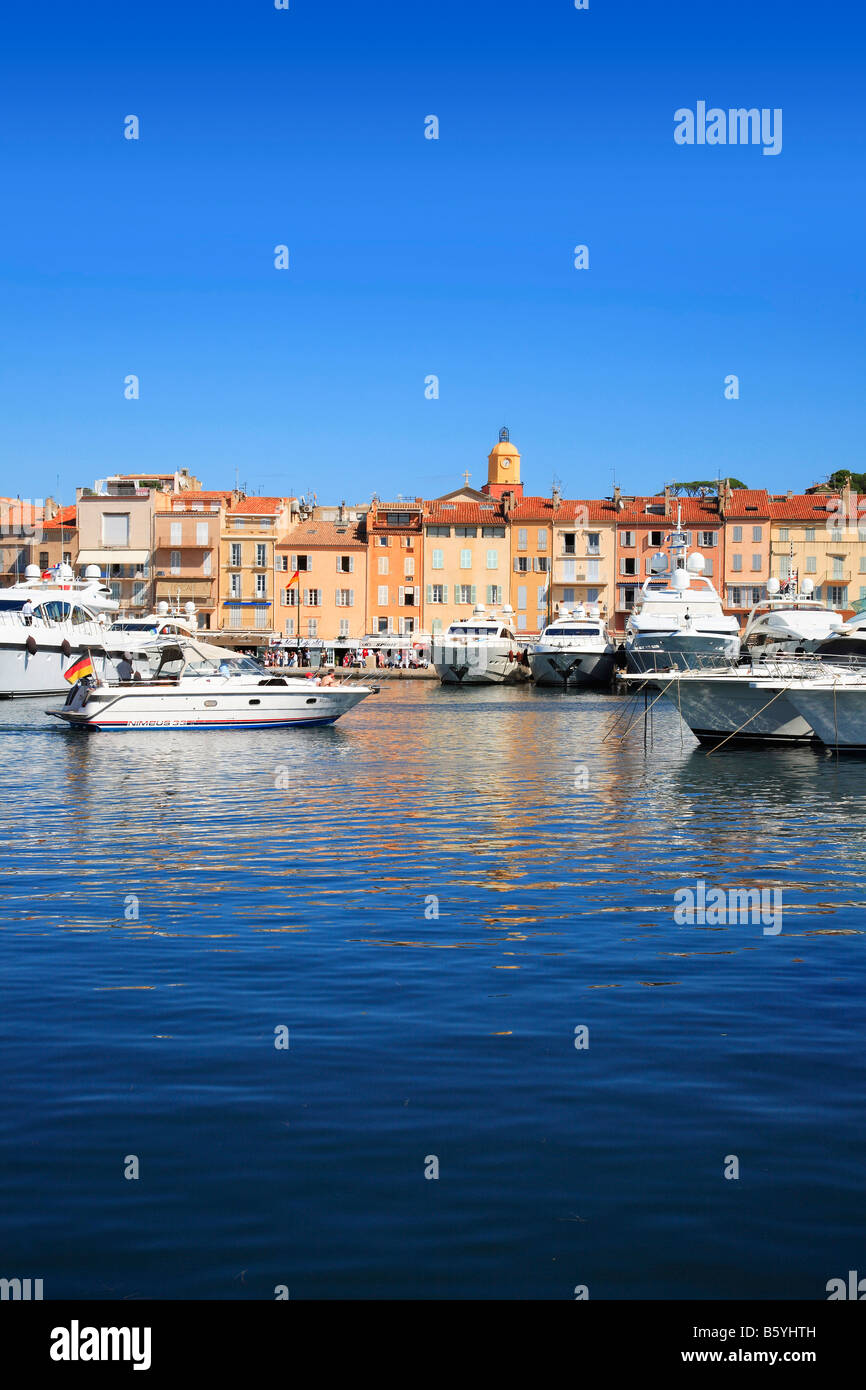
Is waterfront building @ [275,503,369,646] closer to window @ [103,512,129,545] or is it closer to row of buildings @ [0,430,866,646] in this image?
row of buildings @ [0,430,866,646]

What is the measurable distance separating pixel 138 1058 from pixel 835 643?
35969mm

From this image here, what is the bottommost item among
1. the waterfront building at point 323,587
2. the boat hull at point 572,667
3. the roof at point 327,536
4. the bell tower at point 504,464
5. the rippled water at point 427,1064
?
the boat hull at point 572,667

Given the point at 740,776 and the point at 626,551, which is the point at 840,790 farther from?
the point at 626,551

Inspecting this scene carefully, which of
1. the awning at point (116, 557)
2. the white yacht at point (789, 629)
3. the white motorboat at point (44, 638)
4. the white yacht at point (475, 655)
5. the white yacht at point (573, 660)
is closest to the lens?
the white yacht at point (789, 629)

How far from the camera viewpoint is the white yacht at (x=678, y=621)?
73.6 metres

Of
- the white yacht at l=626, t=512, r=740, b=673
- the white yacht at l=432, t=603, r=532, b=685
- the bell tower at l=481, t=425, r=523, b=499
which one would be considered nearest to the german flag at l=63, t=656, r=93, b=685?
the white yacht at l=626, t=512, r=740, b=673

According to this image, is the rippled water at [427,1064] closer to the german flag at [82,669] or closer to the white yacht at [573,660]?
the german flag at [82,669]

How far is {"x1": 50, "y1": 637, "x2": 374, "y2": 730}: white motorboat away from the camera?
46062mm

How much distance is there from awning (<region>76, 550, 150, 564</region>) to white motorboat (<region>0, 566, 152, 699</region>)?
4179 cm

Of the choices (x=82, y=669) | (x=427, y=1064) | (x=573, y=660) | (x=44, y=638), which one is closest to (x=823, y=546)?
(x=573, y=660)

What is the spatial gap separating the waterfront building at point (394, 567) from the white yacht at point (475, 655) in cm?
2192

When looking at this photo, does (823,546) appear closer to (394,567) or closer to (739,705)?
(394,567)

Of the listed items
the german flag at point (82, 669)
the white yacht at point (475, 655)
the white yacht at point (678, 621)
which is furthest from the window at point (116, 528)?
the german flag at point (82, 669)

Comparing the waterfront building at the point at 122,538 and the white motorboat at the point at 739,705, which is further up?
the waterfront building at the point at 122,538
